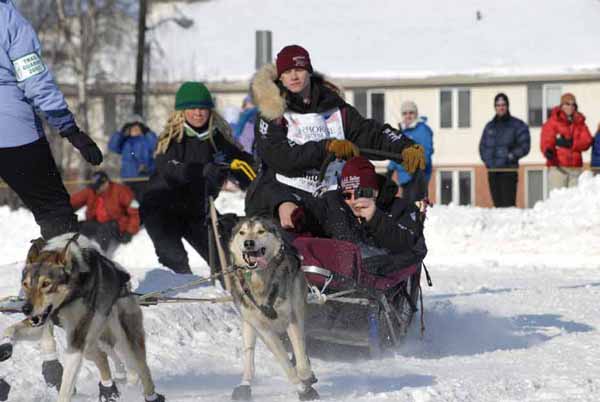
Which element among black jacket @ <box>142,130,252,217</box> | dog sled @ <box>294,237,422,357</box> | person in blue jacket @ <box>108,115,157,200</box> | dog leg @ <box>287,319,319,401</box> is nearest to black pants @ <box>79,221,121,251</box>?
person in blue jacket @ <box>108,115,157,200</box>

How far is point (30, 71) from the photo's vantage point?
5445mm

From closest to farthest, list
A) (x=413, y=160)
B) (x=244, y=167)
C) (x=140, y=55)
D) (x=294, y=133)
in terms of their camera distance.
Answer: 1. (x=413, y=160)
2. (x=294, y=133)
3. (x=244, y=167)
4. (x=140, y=55)

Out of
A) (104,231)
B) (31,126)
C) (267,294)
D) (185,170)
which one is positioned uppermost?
(31,126)

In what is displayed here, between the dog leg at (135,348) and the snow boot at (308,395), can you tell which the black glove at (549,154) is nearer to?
the snow boot at (308,395)

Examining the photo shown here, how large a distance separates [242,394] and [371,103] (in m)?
26.3

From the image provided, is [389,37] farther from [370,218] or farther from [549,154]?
[370,218]

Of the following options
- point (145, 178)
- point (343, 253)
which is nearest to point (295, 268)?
point (343, 253)

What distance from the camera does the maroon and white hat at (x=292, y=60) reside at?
6.71m

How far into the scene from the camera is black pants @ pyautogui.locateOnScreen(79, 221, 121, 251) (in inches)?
507

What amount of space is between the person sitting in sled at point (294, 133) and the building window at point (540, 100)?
78.4 feet

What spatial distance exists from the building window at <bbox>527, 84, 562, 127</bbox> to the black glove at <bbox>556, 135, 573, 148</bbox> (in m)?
15.6

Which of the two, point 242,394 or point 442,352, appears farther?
point 442,352

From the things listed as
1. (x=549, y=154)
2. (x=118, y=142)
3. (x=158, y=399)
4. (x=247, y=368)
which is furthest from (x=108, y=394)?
(x=549, y=154)

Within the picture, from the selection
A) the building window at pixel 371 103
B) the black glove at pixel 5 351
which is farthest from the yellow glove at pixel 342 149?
the building window at pixel 371 103
